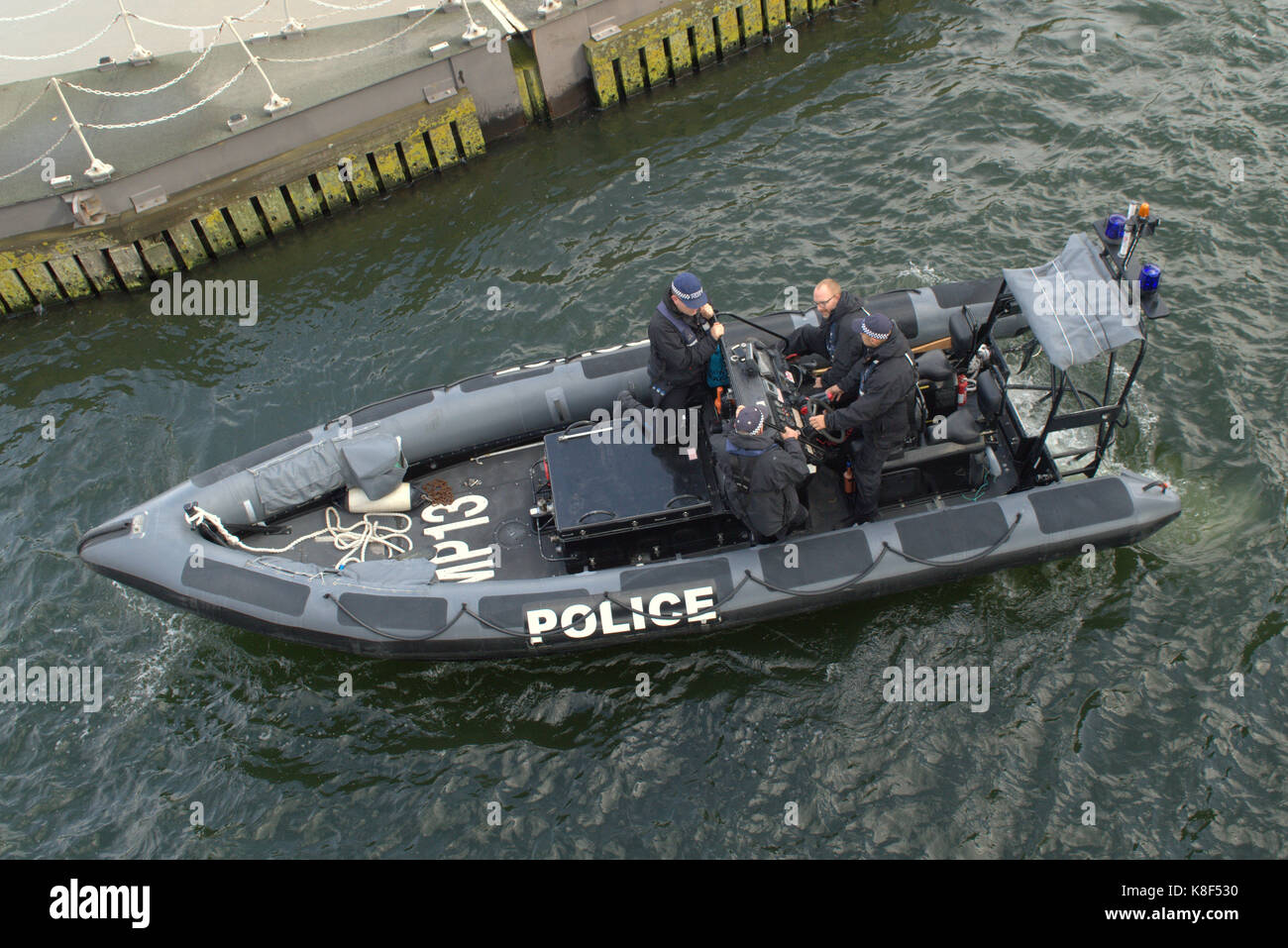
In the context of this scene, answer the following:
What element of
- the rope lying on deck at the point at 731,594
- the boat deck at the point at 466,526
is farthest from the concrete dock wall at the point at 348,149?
the rope lying on deck at the point at 731,594

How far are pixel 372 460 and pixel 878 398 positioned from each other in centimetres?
407

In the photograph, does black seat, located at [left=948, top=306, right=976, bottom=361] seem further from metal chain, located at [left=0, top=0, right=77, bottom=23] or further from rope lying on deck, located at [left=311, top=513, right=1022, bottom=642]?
metal chain, located at [left=0, top=0, right=77, bottom=23]

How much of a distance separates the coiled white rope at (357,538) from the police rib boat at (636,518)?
17 millimetres

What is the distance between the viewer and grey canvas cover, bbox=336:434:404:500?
7.89m

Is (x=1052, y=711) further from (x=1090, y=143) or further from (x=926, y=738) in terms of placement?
(x=1090, y=143)

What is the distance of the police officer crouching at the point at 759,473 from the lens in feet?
21.8

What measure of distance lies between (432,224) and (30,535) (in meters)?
5.62

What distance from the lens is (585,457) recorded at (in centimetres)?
775

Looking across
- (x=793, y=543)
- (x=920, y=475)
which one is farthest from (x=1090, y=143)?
(x=793, y=543)

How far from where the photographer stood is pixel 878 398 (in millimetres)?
6887

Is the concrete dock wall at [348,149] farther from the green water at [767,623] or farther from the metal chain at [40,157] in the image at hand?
the metal chain at [40,157]

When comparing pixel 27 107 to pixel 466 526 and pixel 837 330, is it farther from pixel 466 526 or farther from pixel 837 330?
pixel 837 330

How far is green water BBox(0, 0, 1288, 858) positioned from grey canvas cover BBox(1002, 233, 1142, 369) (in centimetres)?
215
